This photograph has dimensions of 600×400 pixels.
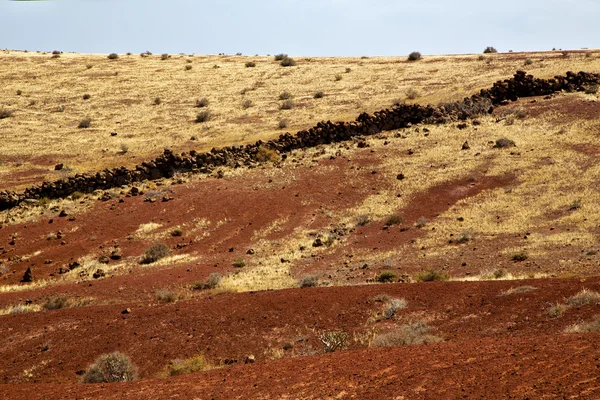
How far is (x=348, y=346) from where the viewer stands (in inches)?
576

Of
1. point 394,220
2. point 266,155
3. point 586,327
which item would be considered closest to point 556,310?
point 586,327

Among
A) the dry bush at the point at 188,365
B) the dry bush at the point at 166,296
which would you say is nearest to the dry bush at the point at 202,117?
the dry bush at the point at 166,296

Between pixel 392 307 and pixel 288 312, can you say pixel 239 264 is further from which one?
pixel 392 307

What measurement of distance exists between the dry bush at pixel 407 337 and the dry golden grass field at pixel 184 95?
27.5 m

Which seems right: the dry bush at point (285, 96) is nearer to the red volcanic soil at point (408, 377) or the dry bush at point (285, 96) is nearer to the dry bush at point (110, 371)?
the dry bush at point (110, 371)

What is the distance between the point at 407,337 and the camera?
13.7 metres

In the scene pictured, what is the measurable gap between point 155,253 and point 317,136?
637 inches

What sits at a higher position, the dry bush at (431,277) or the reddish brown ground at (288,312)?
the reddish brown ground at (288,312)

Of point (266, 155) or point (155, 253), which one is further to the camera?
point (266, 155)

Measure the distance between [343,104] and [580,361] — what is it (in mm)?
40246

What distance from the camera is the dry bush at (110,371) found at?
13391mm

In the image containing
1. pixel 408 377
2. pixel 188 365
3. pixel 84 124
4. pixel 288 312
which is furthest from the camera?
pixel 84 124

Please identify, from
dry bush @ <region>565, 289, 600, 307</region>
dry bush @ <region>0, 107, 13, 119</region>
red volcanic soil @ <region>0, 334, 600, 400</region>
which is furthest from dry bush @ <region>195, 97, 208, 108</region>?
dry bush @ <region>565, 289, 600, 307</region>

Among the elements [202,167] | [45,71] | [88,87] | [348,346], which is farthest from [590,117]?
[45,71]
